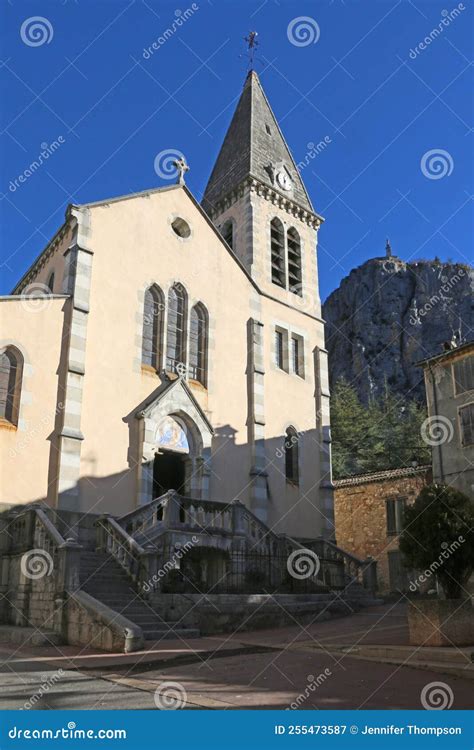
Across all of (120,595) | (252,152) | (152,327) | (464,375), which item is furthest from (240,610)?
(252,152)

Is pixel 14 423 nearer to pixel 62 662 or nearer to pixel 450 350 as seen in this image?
pixel 62 662

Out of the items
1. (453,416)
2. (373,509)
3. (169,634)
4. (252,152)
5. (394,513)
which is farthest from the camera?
(373,509)

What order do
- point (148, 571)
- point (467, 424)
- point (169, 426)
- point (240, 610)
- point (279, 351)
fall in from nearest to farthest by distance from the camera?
point (148, 571) → point (240, 610) → point (169, 426) → point (467, 424) → point (279, 351)

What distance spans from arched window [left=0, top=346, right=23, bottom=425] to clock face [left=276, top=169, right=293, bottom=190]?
15837mm

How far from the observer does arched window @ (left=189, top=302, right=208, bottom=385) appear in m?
21.5

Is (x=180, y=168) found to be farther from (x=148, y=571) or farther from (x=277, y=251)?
(x=148, y=571)

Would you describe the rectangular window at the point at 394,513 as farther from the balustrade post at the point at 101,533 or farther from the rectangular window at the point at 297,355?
the balustrade post at the point at 101,533

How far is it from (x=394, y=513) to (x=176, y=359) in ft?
46.2

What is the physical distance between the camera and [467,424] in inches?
893

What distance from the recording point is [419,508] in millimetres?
11289

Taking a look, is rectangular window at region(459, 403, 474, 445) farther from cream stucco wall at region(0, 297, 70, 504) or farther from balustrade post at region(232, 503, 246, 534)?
cream stucco wall at region(0, 297, 70, 504)

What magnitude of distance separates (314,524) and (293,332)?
299 inches

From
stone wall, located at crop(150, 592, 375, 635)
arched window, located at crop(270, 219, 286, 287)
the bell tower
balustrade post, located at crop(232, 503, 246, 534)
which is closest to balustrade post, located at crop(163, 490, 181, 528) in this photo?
balustrade post, located at crop(232, 503, 246, 534)

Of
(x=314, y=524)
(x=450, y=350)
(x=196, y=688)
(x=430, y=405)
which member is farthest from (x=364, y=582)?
(x=196, y=688)
